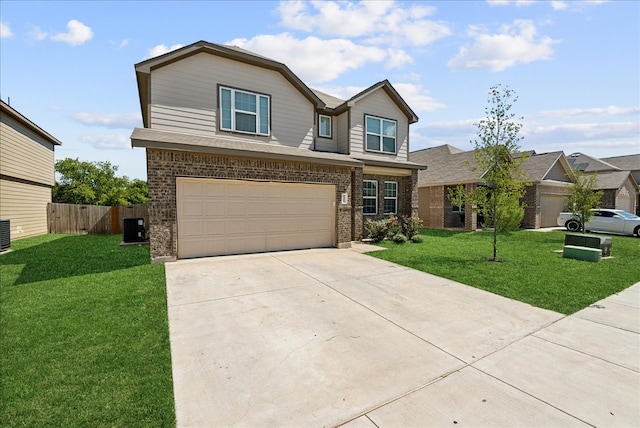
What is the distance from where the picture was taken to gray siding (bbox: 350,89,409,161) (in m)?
14.0

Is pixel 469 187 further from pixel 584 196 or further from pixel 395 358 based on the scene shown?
pixel 395 358

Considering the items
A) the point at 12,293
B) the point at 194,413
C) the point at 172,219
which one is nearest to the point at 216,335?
the point at 194,413

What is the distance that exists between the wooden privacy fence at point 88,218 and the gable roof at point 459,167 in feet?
59.2

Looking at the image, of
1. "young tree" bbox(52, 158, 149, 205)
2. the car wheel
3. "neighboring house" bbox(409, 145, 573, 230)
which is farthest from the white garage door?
"young tree" bbox(52, 158, 149, 205)

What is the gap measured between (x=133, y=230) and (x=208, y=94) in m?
6.75

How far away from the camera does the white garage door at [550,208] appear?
833 inches

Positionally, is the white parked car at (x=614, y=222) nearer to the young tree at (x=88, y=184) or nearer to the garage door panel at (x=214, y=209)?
the garage door panel at (x=214, y=209)

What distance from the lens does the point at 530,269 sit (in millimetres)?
8453

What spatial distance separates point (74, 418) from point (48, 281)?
19.3 ft

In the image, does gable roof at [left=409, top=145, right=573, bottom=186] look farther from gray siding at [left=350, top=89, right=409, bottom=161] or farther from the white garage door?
gray siding at [left=350, top=89, right=409, bottom=161]

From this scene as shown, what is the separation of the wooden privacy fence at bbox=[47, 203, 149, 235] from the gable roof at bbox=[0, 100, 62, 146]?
4.27 metres

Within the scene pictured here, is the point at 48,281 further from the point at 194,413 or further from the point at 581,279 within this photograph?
the point at 581,279

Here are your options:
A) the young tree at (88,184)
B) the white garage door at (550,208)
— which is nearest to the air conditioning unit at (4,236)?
the young tree at (88,184)

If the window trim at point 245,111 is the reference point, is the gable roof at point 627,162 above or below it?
above
